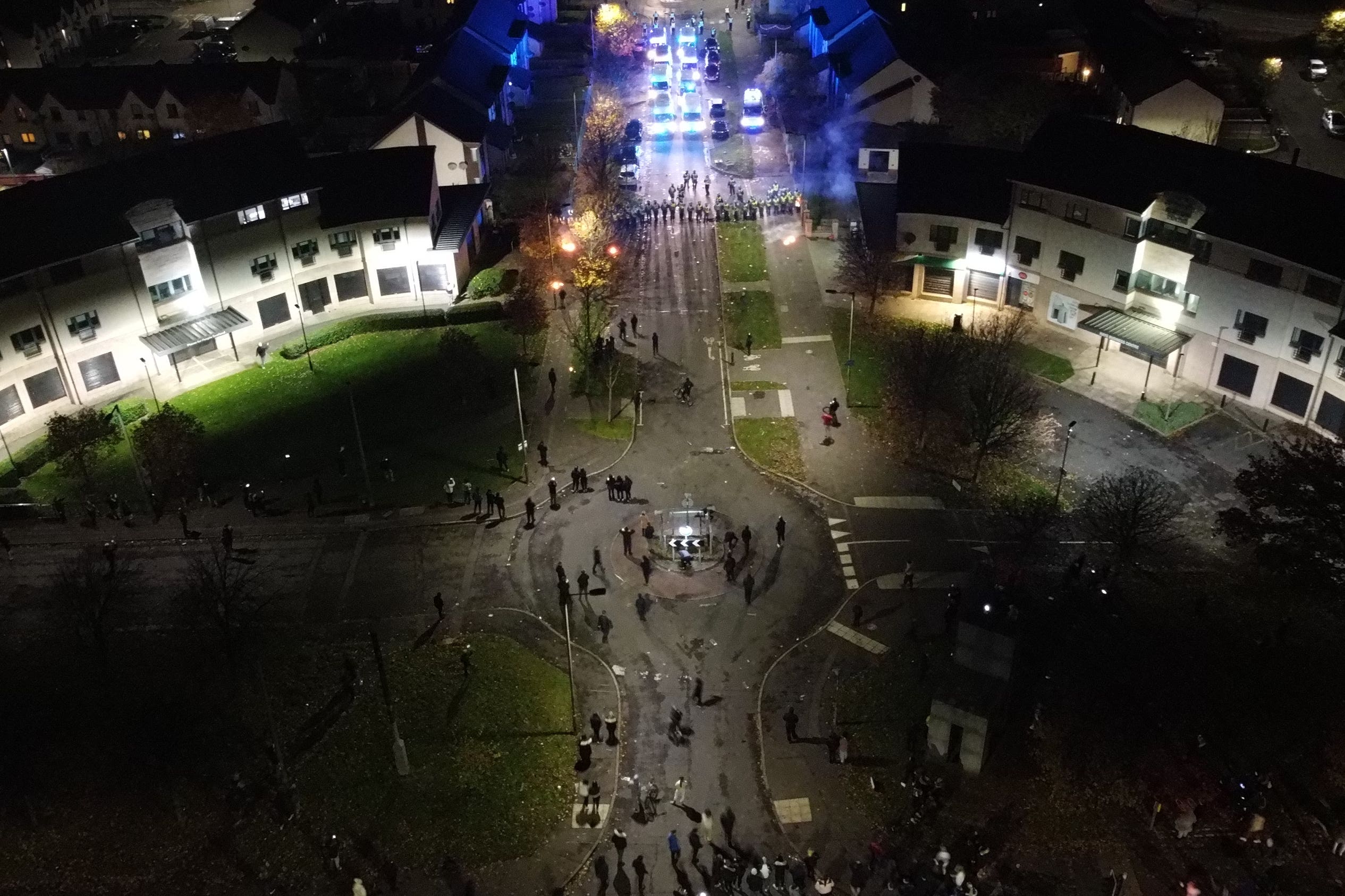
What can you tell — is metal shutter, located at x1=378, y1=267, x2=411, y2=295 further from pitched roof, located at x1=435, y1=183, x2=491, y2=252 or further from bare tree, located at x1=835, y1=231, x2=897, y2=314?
bare tree, located at x1=835, y1=231, x2=897, y2=314

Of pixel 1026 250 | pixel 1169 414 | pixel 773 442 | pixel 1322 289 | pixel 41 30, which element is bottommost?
pixel 773 442


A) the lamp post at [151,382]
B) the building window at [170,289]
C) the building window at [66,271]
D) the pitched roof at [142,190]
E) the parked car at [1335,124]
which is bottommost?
the lamp post at [151,382]

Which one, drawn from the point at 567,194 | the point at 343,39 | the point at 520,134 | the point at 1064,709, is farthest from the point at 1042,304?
the point at 343,39

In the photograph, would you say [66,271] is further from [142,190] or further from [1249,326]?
[1249,326]

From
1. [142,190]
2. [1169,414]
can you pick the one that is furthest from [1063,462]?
[142,190]

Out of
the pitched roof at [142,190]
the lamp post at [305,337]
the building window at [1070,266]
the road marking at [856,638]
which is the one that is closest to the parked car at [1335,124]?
the building window at [1070,266]

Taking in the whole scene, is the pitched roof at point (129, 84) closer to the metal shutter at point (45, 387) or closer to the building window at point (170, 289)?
the building window at point (170, 289)
